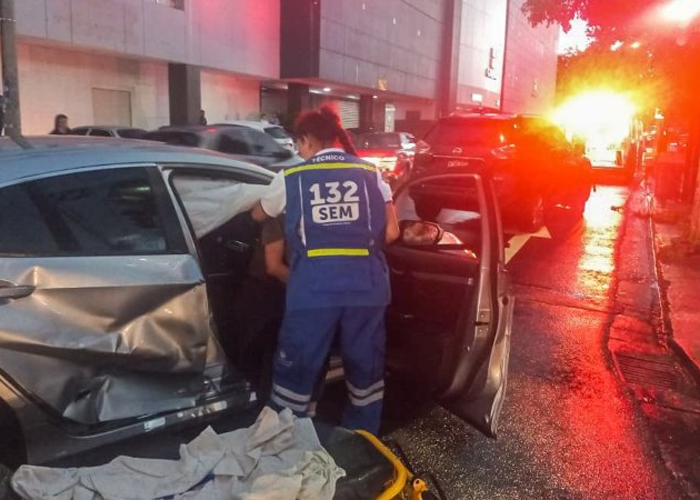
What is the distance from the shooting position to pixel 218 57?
1922 centimetres

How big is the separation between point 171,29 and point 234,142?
26.9 ft

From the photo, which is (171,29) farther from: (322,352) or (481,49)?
(481,49)

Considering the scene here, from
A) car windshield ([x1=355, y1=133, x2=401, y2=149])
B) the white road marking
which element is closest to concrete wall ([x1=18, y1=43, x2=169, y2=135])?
car windshield ([x1=355, y1=133, x2=401, y2=149])

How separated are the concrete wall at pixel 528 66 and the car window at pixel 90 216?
155ft

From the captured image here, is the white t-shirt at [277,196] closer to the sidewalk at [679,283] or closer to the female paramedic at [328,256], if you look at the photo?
the female paramedic at [328,256]

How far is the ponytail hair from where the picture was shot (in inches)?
121

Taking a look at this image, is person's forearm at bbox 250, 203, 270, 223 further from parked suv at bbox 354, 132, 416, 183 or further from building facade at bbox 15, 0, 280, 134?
building facade at bbox 15, 0, 280, 134

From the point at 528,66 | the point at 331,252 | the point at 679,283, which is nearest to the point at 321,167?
the point at 331,252

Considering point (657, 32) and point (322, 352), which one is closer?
point (322, 352)

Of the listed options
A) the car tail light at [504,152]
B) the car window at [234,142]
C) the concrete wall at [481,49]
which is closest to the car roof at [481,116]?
the car tail light at [504,152]

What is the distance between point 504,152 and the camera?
9.45m

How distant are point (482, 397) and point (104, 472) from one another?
1.86 m

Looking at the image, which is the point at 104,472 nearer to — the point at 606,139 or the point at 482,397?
the point at 482,397

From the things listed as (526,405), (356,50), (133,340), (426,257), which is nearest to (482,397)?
(426,257)
